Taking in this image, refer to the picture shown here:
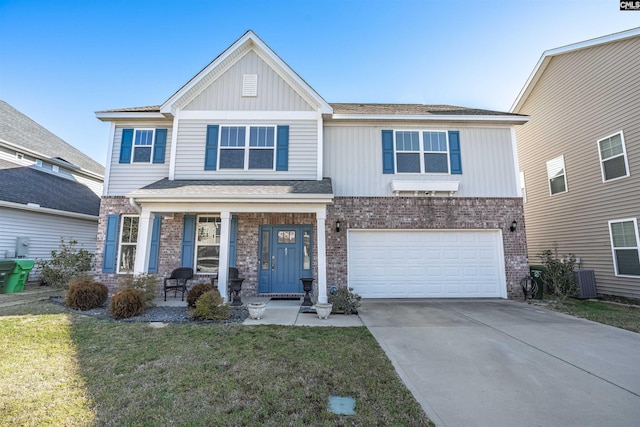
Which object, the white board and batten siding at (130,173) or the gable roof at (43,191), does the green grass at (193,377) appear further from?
the gable roof at (43,191)

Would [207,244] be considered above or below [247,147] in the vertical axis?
below

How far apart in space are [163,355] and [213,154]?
249 inches

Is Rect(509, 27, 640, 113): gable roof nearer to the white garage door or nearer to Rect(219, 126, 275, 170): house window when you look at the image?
the white garage door

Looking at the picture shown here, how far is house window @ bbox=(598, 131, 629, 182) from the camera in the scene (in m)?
8.94

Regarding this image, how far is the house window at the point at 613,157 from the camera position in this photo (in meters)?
8.94

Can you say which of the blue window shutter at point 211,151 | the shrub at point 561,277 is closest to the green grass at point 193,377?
the blue window shutter at point 211,151

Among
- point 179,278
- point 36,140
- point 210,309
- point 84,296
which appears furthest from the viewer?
point 36,140

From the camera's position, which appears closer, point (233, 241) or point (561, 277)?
point (561, 277)

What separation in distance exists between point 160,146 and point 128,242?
3.18 metres

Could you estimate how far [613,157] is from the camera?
9.24 meters

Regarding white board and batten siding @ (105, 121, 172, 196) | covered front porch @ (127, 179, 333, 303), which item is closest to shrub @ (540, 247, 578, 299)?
covered front porch @ (127, 179, 333, 303)

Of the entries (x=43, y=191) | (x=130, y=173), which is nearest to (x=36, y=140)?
(x=43, y=191)

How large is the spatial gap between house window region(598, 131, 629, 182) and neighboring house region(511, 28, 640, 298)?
3 cm

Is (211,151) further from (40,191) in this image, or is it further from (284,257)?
(40,191)
